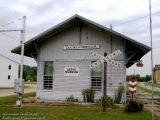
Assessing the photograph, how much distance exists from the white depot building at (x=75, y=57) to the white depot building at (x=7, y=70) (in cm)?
4206

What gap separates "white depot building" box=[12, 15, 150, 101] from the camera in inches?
675

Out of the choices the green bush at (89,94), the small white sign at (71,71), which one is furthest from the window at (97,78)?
the small white sign at (71,71)

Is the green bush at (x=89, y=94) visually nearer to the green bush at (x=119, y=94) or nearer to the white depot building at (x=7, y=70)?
the green bush at (x=119, y=94)

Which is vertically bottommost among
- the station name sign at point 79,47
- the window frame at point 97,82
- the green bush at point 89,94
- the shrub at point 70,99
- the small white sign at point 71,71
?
the shrub at point 70,99

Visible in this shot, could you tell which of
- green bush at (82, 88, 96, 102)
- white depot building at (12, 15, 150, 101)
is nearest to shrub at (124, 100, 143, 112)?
white depot building at (12, 15, 150, 101)

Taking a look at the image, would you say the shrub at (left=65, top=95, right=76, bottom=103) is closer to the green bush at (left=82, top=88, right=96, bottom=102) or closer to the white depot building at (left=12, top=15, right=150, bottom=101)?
the white depot building at (left=12, top=15, right=150, bottom=101)

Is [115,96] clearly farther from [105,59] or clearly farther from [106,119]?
[106,119]

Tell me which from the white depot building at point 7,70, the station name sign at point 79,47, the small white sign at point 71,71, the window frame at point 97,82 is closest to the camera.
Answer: the window frame at point 97,82

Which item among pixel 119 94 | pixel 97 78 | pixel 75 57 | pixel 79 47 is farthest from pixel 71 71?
pixel 119 94

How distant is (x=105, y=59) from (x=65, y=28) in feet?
19.5

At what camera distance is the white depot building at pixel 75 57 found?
675 inches

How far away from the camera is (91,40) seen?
57.9 feet

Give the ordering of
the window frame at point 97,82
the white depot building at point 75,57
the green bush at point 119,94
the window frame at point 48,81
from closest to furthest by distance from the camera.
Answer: the green bush at point 119,94 < the white depot building at point 75,57 < the window frame at point 97,82 < the window frame at point 48,81

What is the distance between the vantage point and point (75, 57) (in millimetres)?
17750
